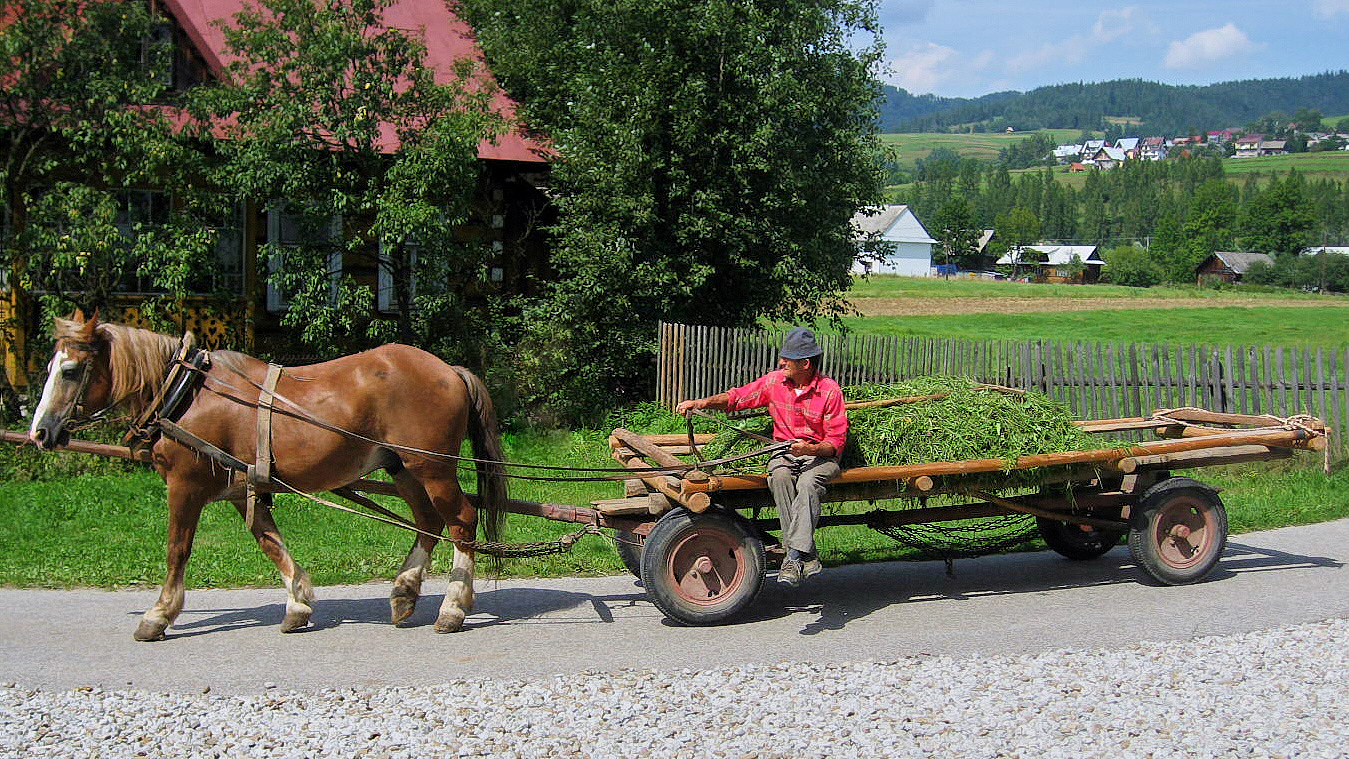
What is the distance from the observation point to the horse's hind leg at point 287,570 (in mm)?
6848

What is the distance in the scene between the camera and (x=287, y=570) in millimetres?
6941


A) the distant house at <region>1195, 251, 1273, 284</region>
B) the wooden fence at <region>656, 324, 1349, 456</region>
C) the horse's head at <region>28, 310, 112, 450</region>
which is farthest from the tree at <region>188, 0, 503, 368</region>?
the distant house at <region>1195, 251, 1273, 284</region>

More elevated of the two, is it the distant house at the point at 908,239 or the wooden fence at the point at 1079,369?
the distant house at the point at 908,239

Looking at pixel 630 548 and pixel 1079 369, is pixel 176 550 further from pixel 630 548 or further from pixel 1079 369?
pixel 1079 369

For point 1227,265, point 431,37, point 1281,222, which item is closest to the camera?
point 431,37

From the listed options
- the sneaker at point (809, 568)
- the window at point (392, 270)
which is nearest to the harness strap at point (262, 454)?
the sneaker at point (809, 568)

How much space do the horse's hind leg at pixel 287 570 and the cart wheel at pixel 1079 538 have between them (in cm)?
551

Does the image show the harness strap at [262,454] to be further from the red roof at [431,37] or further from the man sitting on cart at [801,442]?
the red roof at [431,37]

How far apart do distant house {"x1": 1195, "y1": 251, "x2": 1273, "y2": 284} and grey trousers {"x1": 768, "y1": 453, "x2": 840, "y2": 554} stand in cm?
9162

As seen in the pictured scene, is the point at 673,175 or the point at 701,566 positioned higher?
the point at 673,175

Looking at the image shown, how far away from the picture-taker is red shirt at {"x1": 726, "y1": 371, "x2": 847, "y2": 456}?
7.09 metres

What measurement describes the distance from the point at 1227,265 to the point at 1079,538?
96657 millimetres

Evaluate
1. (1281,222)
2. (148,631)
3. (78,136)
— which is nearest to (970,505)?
(148,631)

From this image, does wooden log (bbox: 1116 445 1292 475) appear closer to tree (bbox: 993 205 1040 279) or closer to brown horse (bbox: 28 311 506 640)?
brown horse (bbox: 28 311 506 640)
